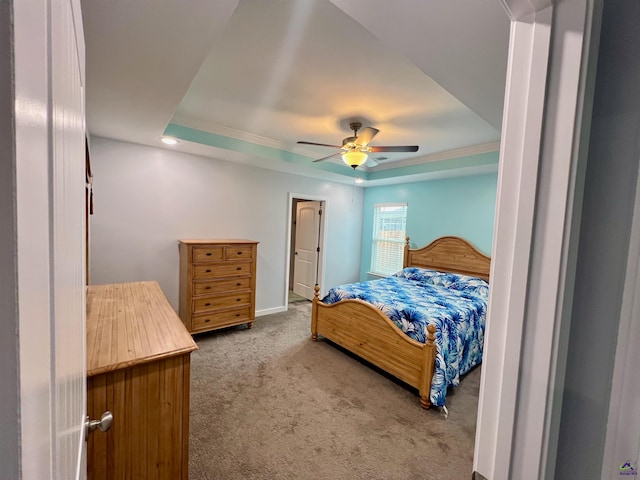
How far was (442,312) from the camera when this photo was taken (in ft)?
8.79

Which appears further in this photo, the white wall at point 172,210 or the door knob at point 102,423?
the white wall at point 172,210

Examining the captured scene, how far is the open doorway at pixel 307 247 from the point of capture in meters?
5.20

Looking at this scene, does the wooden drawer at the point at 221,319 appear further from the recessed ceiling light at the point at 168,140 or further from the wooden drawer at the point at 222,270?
the recessed ceiling light at the point at 168,140

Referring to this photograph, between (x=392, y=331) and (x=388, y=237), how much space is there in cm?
294

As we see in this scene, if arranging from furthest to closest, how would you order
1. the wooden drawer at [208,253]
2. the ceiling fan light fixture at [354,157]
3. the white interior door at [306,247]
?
the white interior door at [306,247], the wooden drawer at [208,253], the ceiling fan light fixture at [354,157]

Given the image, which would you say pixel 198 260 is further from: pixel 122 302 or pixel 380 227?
pixel 380 227

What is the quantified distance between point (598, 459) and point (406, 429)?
1.82 m

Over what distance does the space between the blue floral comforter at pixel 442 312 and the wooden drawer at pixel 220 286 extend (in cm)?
114

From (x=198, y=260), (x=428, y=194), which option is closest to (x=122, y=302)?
(x=198, y=260)

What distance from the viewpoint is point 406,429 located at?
82.1 inches

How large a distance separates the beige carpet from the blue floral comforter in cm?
27

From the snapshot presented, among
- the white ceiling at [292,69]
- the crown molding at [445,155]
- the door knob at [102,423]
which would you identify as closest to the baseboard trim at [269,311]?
the white ceiling at [292,69]

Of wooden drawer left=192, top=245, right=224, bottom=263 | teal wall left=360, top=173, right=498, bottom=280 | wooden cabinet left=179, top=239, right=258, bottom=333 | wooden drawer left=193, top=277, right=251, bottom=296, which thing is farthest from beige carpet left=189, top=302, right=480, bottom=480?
teal wall left=360, top=173, right=498, bottom=280

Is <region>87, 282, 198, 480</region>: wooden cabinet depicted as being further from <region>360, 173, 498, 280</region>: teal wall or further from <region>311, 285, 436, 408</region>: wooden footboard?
<region>360, 173, 498, 280</region>: teal wall
